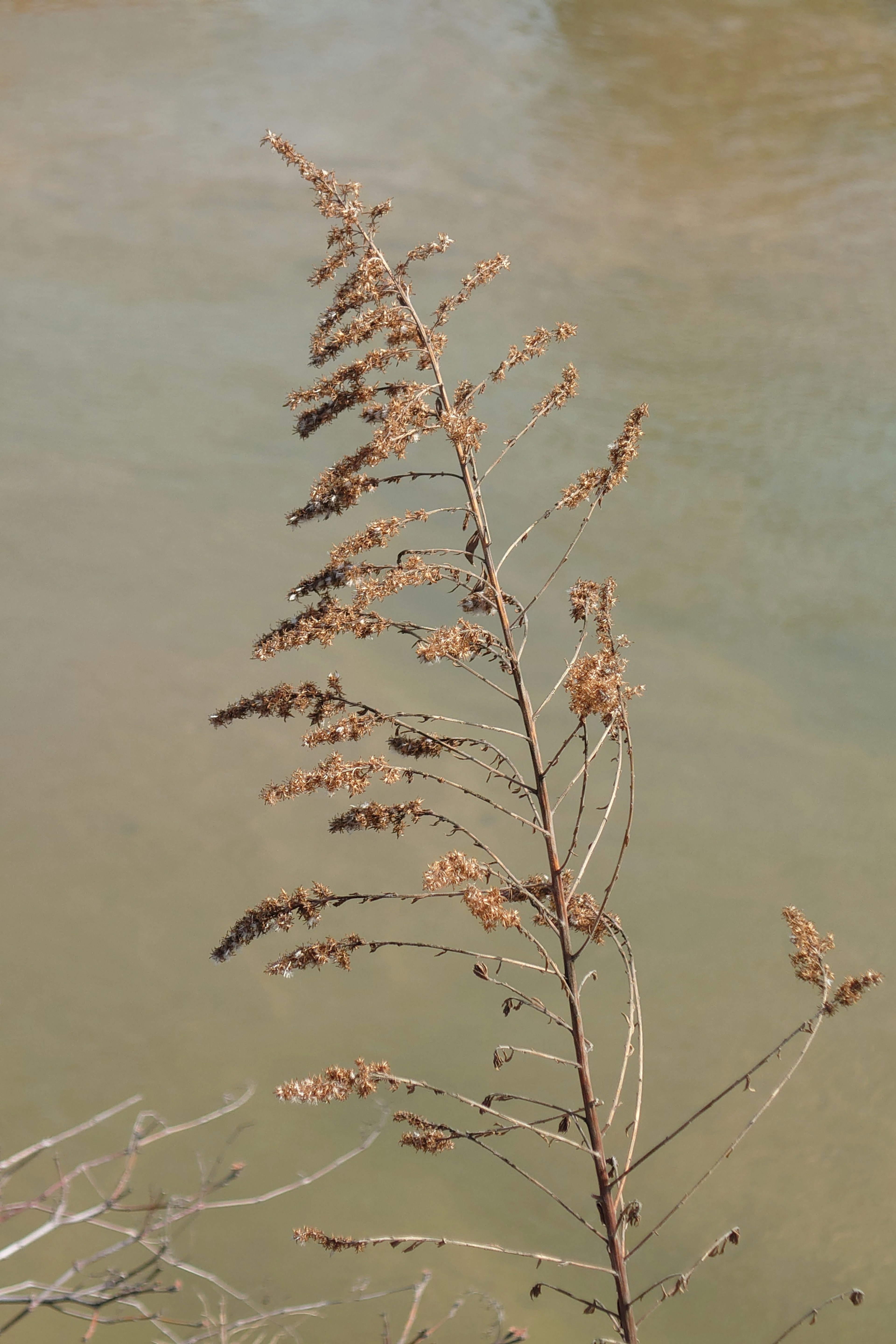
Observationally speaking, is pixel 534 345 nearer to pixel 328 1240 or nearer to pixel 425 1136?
pixel 425 1136

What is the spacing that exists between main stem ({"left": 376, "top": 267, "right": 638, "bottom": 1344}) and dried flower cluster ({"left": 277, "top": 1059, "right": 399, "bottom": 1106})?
550mm

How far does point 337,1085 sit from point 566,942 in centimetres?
75

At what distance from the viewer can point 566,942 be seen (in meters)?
3.59

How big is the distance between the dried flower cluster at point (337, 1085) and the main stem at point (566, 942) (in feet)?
1.81

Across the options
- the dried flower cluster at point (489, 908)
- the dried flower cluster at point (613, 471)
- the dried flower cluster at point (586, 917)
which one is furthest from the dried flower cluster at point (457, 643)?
the dried flower cluster at point (586, 917)

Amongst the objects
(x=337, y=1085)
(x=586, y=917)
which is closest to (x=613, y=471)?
(x=586, y=917)

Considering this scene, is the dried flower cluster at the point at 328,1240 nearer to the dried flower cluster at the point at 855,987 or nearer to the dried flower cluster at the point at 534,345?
the dried flower cluster at the point at 855,987

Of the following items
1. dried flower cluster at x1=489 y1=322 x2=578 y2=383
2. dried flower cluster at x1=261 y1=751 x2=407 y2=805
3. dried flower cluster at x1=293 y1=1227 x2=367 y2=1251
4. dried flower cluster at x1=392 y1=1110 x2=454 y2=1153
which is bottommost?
dried flower cluster at x1=293 y1=1227 x2=367 y2=1251

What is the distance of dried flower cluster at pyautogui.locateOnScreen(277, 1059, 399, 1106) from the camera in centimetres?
347

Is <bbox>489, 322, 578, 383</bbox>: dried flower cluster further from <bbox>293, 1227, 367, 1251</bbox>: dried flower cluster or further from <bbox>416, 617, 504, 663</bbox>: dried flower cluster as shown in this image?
<bbox>293, 1227, 367, 1251</bbox>: dried flower cluster

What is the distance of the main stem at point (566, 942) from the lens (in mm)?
3566

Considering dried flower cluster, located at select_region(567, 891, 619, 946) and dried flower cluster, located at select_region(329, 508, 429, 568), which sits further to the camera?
dried flower cluster, located at select_region(567, 891, 619, 946)

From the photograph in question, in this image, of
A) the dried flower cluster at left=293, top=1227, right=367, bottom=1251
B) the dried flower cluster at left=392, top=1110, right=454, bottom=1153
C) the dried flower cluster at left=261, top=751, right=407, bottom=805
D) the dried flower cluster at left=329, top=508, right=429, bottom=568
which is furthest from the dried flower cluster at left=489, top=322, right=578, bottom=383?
the dried flower cluster at left=293, top=1227, right=367, bottom=1251

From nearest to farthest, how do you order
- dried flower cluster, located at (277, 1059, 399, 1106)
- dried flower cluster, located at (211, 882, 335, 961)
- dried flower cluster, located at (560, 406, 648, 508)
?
dried flower cluster, located at (277, 1059, 399, 1106) → dried flower cluster, located at (211, 882, 335, 961) → dried flower cluster, located at (560, 406, 648, 508)
